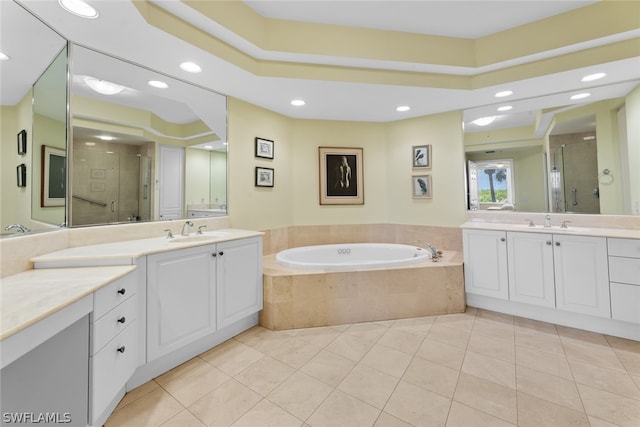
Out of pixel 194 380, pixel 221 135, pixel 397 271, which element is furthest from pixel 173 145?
pixel 397 271

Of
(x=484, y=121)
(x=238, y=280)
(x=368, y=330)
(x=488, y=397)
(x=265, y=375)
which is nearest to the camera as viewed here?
(x=488, y=397)

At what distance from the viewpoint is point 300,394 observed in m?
1.62

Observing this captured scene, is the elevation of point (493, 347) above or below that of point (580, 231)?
below

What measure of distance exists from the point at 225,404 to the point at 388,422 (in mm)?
→ 938

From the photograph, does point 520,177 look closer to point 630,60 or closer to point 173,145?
point 630,60

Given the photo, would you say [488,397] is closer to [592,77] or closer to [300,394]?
[300,394]

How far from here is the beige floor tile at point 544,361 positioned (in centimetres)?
179

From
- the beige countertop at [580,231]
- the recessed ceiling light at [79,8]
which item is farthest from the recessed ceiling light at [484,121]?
the recessed ceiling light at [79,8]

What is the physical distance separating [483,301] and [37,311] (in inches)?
134

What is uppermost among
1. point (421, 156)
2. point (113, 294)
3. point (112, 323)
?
point (421, 156)

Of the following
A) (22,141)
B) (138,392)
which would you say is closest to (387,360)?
(138,392)

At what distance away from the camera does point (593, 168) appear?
2613mm

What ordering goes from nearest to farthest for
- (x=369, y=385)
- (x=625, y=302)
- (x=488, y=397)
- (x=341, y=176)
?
(x=488, y=397) → (x=369, y=385) → (x=625, y=302) → (x=341, y=176)

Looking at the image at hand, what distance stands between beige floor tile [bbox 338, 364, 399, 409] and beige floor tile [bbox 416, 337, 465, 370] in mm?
405
